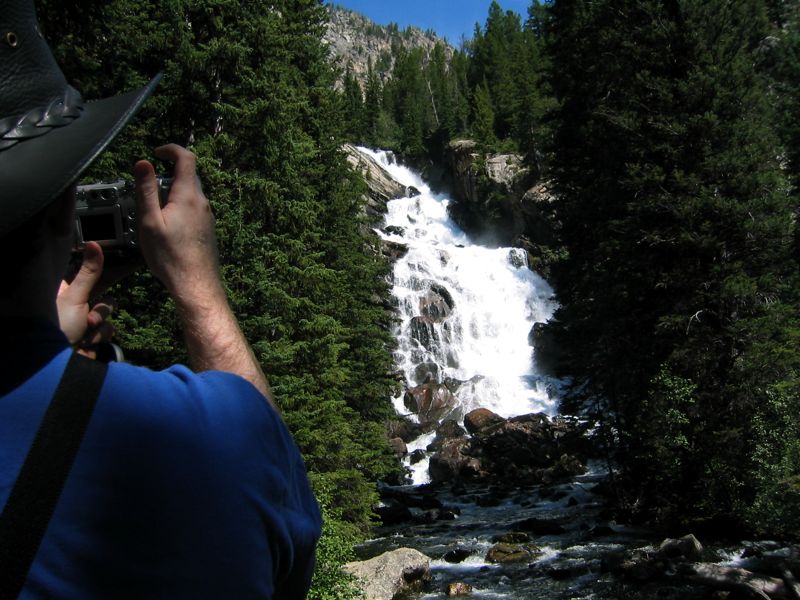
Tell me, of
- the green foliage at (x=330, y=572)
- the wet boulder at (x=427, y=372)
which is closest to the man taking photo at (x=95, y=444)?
the green foliage at (x=330, y=572)

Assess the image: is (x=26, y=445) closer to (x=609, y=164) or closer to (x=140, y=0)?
(x=140, y=0)

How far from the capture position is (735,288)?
47.9ft

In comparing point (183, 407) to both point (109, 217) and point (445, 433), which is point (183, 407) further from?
point (445, 433)

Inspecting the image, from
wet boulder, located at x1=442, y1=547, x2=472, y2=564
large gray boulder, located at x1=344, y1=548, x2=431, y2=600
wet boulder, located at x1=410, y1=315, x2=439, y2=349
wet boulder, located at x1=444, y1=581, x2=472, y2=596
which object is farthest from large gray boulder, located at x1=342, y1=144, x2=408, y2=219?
wet boulder, located at x1=444, y1=581, x2=472, y2=596

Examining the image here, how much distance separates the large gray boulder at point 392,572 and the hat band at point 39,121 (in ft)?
40.2

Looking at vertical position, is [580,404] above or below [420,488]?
above

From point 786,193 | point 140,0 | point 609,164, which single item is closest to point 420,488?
point 609,164

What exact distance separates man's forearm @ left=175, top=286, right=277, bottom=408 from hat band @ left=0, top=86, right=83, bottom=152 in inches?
14.8

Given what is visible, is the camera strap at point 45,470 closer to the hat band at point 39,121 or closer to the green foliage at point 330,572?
the hat band at point 39,121

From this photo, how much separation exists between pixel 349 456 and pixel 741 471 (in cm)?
821

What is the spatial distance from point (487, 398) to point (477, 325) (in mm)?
5977

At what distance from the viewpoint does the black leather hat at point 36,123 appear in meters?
0.95

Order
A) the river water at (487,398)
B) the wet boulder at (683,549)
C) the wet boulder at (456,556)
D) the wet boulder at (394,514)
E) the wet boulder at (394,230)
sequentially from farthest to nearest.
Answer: the wet boulder at (394,230) → the wet boulder at (394,514) → the wet boulder at (456,556) → the river water at (487,398) → the wet boulder at (683,549)

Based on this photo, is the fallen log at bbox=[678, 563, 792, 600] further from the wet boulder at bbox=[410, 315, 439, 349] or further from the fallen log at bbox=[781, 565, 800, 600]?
the wet boulder at bbox=[410, 315, 439, 349]
